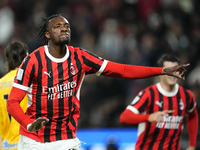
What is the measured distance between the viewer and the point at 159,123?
4.53m

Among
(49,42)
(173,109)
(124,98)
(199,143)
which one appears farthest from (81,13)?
(49,42)

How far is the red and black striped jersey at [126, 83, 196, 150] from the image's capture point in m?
4.51

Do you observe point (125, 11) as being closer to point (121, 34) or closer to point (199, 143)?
point (121, 34)

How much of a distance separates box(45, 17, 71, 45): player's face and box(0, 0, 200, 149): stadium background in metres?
4.47

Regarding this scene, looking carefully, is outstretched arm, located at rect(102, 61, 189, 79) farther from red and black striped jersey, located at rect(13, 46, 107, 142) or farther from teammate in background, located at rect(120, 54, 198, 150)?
teammate in background, located at rect(120, 54, 198, 150)

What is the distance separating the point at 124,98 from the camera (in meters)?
8.30

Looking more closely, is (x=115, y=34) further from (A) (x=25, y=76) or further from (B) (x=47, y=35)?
(A) (x=25, y=76)

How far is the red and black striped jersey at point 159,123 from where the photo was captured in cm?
451

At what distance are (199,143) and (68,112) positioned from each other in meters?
4.10

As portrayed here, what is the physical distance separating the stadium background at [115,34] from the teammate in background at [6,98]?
12.2 feet

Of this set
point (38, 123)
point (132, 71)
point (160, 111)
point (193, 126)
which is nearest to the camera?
point (38, 123)

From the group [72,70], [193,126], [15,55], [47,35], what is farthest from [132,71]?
[193,126]

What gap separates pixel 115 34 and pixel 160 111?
5.07 metres

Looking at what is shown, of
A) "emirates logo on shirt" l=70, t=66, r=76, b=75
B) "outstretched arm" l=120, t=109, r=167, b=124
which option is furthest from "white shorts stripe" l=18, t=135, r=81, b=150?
"outstretched arm" l=120, t=109, r=167, b=124
